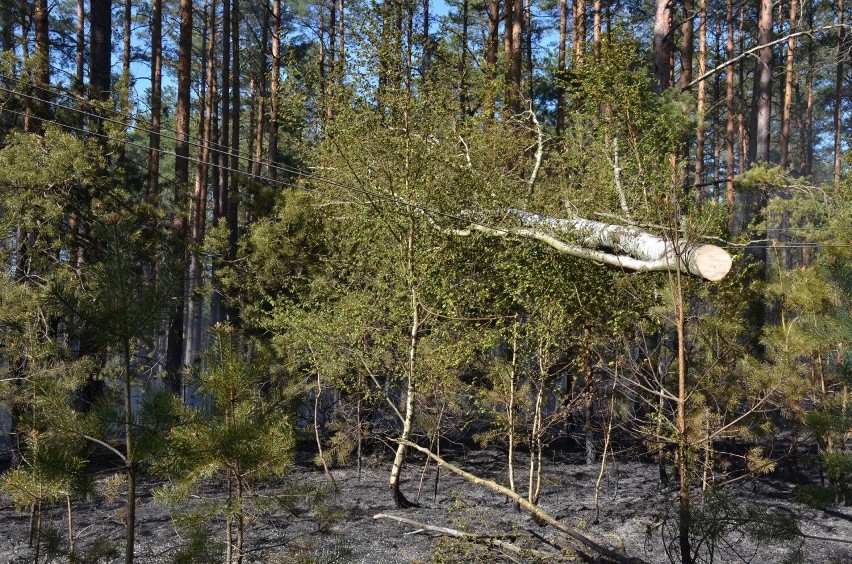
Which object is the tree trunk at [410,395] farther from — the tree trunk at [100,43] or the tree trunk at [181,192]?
the tree trunk at [100,43]

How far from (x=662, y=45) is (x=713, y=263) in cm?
621

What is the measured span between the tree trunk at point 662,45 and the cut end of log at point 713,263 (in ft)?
18.2

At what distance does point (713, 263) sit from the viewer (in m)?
5.86

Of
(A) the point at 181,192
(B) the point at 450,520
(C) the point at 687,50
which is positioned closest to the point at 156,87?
(A) the point at 181,192

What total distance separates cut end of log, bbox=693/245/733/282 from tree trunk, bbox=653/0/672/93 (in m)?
5.55

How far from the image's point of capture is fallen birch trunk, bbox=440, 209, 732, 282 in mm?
5871

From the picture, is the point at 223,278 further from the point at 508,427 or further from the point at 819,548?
the point at 819,548

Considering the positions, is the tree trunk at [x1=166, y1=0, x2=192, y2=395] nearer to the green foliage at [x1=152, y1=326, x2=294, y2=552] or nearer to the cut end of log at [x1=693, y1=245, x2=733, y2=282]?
the green foliage at [x1=152, y1=326, x2=294, y2=552]

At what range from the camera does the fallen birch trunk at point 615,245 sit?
5871 millimetres

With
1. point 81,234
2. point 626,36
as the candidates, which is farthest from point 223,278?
point 626,36

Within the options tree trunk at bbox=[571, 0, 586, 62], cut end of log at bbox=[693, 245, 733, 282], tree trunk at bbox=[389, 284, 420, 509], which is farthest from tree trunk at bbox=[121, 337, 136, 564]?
tree trunk at bbox=[571, 0, 586, 62]

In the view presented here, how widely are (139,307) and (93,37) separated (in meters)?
8.68

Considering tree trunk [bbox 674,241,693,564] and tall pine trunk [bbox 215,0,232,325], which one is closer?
tree trunk [bbox 674,241,693,564]

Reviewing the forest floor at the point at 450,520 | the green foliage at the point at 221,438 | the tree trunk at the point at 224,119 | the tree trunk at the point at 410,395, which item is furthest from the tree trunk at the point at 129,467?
the tree trunk at the point at 224,119
